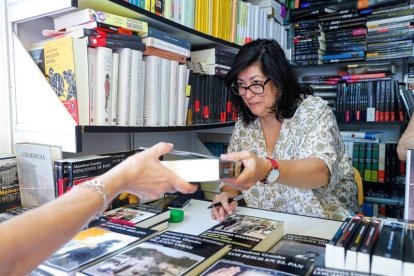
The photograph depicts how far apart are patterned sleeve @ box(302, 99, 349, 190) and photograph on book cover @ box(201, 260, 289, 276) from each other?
61cm

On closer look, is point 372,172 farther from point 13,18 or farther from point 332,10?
point 13,18

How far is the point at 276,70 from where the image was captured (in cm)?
133

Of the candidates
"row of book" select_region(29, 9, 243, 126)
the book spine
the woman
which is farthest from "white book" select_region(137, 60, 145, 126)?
the woman

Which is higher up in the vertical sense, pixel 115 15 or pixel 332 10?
pixel 332 10

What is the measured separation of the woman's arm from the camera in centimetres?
43

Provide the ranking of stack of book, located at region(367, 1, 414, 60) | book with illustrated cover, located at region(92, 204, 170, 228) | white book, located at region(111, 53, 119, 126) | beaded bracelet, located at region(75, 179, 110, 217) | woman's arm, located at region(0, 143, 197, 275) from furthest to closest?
stack of book, located at region(367, 1, 414, 60), white book, located at region(111, 53, 119, 126), book with illustrated cover, located at region(92, 204, 170, 228), beaded bracelet, located at region(75, 179, 110, 217), woman's arm, located at region(0, 143, 197, 275)

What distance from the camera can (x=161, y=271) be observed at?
0.61 meters

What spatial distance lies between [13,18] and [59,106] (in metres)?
0.39

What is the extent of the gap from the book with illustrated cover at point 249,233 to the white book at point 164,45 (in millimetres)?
704

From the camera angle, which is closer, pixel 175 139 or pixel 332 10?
pixel 175 139

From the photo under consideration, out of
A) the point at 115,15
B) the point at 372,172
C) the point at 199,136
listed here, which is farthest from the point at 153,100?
the point at 372,172

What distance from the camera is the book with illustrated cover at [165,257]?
24.1 inches

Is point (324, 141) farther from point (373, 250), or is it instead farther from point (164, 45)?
point (164, 45)

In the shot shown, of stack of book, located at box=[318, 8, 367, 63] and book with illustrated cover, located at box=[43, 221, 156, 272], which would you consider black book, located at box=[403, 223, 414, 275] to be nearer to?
book with illustrated cover, located at box=[43, 221, 156, 272]
